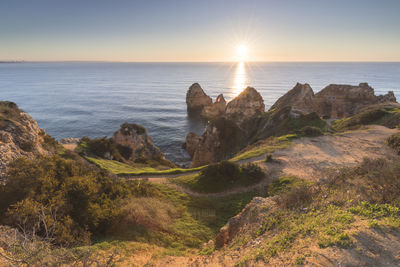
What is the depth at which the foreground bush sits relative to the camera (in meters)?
8.87

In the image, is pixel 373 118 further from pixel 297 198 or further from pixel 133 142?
pixel 133 142

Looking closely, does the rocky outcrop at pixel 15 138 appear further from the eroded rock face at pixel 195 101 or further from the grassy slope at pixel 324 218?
the eroded rock face at pixel 195 101

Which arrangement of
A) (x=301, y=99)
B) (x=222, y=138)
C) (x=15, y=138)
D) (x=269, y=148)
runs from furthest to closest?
(x=301, y=99) < (x=222, y=138) < (x=269, y=148) < (x=15, y=138)

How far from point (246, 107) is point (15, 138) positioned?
45892 mm

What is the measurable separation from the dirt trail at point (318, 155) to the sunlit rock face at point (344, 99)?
3231 centimetres

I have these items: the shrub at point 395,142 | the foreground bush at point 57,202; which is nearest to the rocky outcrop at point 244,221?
the foreground bush at point 57,202

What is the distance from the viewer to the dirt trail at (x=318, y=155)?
1850 centimetres

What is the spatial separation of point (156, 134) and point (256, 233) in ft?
195

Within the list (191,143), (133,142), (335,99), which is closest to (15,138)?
(133,142)

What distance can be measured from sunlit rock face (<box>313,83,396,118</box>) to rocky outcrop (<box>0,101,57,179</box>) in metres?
62.7

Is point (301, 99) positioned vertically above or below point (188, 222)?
above

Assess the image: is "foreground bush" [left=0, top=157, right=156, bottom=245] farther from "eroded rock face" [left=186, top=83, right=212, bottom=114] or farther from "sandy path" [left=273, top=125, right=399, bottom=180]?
"eroded rock face" [left=186, top=83, right=212, bottom=114]

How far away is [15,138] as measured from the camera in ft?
56.9

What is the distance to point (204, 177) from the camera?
63.1 feet
